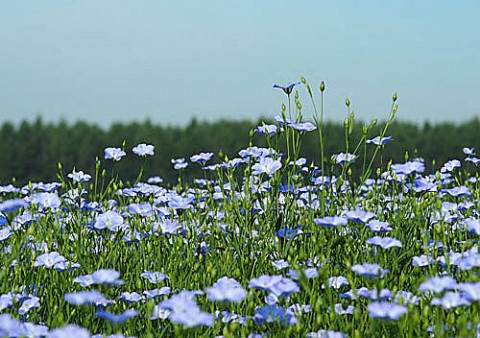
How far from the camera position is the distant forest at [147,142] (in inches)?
404

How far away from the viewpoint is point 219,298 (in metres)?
2.01

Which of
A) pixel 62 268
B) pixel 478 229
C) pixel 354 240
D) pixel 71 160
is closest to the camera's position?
pixel 478 229

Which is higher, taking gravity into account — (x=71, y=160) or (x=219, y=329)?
(x=219, y=329)

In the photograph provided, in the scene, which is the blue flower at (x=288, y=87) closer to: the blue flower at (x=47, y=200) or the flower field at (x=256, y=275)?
the flower field at (x=256, y=275)

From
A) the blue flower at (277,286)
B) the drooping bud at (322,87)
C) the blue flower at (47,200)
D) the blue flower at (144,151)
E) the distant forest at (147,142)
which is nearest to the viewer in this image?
the blue flower at (277,286)

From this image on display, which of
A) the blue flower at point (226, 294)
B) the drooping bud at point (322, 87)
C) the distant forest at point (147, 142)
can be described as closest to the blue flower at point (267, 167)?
the drooping bud at point (322, 87)

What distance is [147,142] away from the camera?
10414mm

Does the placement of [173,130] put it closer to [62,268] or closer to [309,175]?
[309,175]

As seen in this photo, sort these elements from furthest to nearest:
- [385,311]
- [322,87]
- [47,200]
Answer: [322,87]
[47,200]
[385,311]

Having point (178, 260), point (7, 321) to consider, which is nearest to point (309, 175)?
point (178, 260)

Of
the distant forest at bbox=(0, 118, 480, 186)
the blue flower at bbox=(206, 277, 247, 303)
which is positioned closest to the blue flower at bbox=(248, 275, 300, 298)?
the blue flower at bbox=(206, 277, 247, 303)

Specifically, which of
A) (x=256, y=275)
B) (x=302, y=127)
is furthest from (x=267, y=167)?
(x=256, y=275)

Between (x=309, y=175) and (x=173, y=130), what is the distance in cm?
747

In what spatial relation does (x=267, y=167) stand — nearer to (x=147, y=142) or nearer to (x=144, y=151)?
(x=144, y=151)
